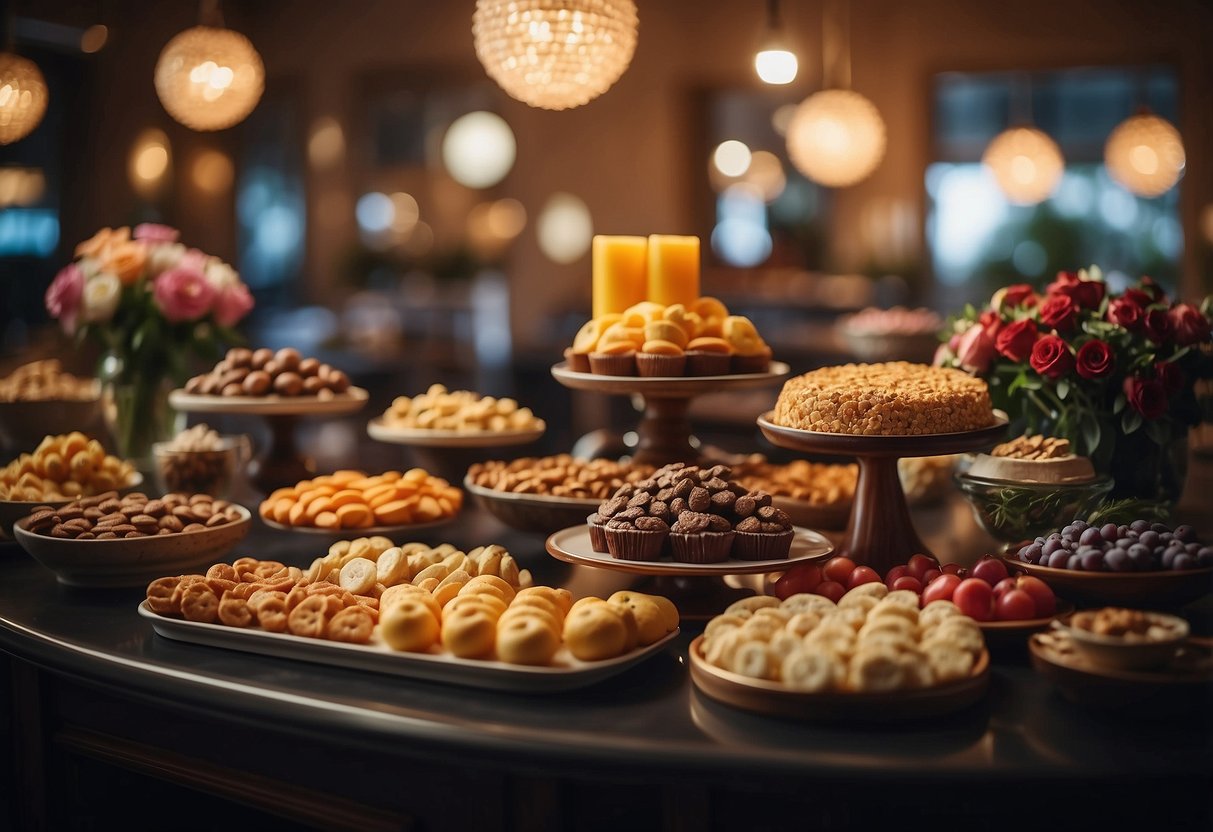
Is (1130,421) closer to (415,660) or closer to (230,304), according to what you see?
(415,660)

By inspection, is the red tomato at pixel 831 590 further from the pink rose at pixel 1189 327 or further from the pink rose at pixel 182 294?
the pink rose at pixel 182 294

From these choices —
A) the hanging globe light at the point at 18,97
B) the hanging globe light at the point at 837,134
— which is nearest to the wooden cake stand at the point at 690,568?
the hanging globe light at the point at 18,97

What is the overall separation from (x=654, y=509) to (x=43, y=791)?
3.71 feet

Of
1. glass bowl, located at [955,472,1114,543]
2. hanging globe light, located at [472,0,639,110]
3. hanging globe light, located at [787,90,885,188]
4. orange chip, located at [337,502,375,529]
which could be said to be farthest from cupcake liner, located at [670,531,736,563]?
hanging globe light, located at [787,90,885,188]

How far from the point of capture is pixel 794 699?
1.42 m

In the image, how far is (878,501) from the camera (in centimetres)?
201

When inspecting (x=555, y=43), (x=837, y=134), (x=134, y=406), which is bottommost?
(x=134, y=406)

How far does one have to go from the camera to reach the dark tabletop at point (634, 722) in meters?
1.34

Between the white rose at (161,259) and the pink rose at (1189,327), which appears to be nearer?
the pink rose at (1189,327)

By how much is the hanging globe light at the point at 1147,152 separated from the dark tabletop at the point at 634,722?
22.9 feet

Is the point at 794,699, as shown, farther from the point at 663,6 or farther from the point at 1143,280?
the point at 663,6

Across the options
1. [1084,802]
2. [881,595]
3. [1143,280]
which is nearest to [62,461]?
[881,595]

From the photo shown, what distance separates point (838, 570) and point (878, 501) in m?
0.20

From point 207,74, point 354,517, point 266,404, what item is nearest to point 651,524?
point 354,517
